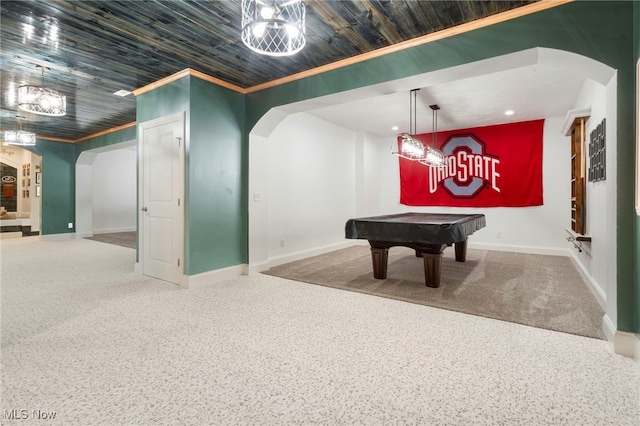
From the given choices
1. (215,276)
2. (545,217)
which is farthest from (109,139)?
(545,217)

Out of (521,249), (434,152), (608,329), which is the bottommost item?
(608,329)

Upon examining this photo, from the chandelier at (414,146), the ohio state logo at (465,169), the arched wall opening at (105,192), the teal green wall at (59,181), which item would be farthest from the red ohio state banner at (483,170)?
the arched wall opening at (105,192)

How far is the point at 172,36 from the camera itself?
282cm

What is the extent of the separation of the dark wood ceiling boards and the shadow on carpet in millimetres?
2488

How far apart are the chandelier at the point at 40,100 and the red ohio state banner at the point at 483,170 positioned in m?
6.20

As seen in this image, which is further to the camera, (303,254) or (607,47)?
(303,254)

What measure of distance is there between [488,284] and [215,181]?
3539mm

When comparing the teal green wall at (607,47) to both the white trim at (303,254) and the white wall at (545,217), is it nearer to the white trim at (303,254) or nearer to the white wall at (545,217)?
the white trim at (303,254)

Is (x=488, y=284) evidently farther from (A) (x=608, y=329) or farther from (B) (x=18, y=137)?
(B) (x=18, y=137)

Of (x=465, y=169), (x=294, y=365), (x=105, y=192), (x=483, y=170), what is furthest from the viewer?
(x=105, y=192)

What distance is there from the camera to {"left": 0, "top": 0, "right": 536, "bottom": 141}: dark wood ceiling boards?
2.38 metres

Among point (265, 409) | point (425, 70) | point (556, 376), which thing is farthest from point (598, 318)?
point (265, 409)

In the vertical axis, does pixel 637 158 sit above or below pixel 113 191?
below

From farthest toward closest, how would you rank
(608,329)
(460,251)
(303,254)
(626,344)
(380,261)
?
(303,254) < (460,251) < (380,261) < (608,329) < (626,344)
